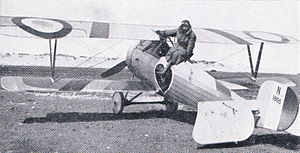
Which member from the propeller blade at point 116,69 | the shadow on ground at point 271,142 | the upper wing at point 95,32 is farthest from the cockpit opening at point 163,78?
the propeller blade at point 116,69

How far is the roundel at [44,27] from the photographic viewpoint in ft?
28.4

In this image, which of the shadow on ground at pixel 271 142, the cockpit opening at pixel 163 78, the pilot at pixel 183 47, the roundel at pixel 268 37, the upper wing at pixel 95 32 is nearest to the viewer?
the shadow on ground at pixel 271 142

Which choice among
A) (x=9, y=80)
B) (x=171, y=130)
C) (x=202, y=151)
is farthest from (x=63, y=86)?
(x=202, y=151)

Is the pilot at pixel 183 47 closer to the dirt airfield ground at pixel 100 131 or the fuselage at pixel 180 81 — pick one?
the fuselage at pixel 180 81

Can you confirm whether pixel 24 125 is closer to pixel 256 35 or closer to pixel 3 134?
pixel 3 134

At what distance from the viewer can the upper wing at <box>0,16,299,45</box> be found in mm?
8927

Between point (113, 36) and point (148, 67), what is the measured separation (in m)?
1.38

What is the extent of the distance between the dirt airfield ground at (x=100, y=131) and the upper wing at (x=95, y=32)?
1866 millimetres

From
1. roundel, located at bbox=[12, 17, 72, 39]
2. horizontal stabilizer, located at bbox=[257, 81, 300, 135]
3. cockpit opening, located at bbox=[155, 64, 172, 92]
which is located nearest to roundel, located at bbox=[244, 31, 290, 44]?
cockpit opening, located at bbox=[155, 64, 172, 92]

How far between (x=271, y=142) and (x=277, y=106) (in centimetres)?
104

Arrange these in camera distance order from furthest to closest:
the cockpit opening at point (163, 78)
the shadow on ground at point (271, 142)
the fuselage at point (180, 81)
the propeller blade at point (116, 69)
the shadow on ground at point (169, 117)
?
the propeller blade at point (116, 69), the cockpit opening at point (163, 78), the fuselage at point (180, 81), the shadow on ground at point (169, 117), the shadow on ground at point (271, 142)

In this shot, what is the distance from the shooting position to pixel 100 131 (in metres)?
7.63

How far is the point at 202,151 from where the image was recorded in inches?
251

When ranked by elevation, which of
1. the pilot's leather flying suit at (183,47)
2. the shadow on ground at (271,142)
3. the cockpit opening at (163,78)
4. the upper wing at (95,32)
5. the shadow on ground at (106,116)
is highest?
the pilot's leather flying suit at (183,47)
